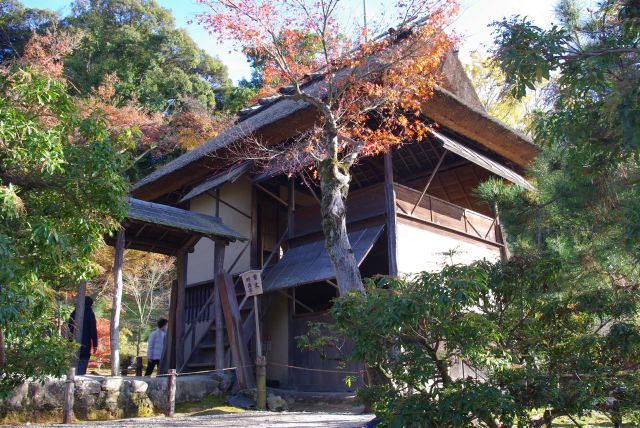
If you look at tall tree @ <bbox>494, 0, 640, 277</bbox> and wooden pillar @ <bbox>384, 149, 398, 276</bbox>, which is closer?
tall tree @ <bbox>494, 0, 640, 277</bbox>

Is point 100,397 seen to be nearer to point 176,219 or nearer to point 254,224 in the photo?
point 176,219

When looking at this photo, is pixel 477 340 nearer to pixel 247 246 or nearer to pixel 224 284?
pixel 224 284

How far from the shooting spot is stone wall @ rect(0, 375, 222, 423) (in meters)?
6.37

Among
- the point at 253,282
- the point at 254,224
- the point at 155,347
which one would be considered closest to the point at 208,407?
the point at 253,282

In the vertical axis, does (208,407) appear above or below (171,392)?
below

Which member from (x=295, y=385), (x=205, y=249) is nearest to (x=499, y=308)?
(x=295, y=385)

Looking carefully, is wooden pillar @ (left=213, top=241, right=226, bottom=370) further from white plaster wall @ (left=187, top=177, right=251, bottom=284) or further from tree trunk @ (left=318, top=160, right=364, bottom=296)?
tree trunk @ (left=318, top=160, right=364, bottom=296)

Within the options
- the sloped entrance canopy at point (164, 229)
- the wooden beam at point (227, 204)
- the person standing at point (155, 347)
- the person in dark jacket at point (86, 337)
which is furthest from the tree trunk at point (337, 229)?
the person standing at point (155, 347)

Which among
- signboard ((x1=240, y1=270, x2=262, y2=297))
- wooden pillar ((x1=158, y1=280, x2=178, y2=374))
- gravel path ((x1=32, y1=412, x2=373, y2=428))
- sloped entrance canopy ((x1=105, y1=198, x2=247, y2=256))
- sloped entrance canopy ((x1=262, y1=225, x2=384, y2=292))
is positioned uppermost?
sloped entrance canopy ((x1=105, y1=198, x2=247, y2=256))

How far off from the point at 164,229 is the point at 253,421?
368cm

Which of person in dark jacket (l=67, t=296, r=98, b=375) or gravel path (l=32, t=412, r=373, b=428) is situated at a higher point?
person in dark jacket (l=67, t=296, r=98, b=375)

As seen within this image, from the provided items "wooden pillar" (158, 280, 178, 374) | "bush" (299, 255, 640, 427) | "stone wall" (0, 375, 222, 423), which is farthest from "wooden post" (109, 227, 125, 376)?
"bush" (299, 255, 640, 427)

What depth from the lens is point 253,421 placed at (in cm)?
693

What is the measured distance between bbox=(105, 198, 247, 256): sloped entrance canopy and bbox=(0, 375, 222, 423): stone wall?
226 centimetres
